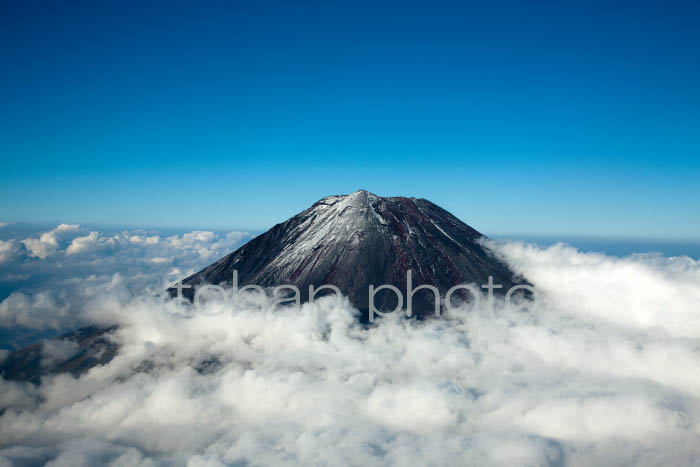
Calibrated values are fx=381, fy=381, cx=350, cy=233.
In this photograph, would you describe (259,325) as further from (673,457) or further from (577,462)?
(673,457)

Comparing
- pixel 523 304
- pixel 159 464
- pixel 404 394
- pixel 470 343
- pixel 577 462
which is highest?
pixel 523 304

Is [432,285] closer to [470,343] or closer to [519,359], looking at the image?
[470,343]

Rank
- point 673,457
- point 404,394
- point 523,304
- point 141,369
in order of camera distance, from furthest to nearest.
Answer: point 141,369 → point 523,304 → point 404,394 → point 673,457

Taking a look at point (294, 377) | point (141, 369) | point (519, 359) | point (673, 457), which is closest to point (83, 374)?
point (141, 369)

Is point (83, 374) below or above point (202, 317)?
below

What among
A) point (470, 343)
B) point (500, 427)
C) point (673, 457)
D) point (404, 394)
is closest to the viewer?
point (673, 457)

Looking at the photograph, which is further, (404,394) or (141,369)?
(141,369)

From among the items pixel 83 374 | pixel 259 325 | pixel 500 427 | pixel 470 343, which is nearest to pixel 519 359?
pixel 470 343
